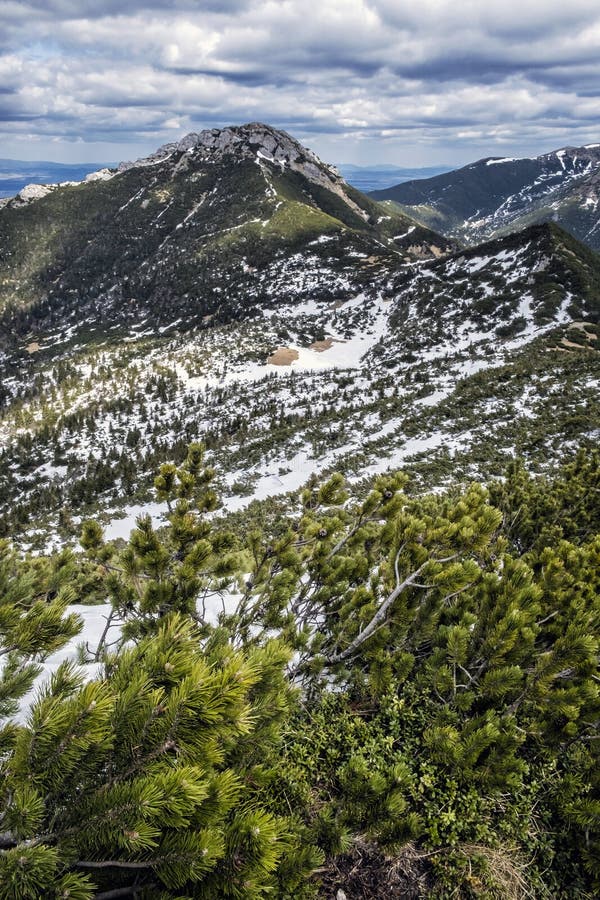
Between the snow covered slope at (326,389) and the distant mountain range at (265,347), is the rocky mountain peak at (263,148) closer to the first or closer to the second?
the distant mountain range at (265,347)

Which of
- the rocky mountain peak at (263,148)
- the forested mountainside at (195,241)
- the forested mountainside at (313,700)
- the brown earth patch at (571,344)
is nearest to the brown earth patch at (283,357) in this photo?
the forested mountainside at (195,241)

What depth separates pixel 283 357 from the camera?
7119 cm

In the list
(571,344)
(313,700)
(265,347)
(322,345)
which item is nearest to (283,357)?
(265,347)

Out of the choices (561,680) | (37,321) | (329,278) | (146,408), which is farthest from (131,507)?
(37,321)

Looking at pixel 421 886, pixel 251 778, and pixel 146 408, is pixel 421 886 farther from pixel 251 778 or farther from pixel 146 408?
pixel 146 408

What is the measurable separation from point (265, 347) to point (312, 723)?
74223mm

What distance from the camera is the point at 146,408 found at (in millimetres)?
64625

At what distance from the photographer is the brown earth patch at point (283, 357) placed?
6938cm

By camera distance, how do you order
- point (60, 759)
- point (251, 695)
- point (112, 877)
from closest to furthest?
point (60, 759)
point (112, 877)
point (251, 695)

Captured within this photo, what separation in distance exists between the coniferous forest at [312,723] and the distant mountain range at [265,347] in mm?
15823

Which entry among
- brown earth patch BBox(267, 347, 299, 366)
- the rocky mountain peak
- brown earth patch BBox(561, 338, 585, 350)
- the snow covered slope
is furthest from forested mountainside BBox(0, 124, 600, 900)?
the rocky mountain peak

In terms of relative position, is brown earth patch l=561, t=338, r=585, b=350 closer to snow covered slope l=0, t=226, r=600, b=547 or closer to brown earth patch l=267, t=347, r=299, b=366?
snow covered slope l=0, t=226, r=600, b=547

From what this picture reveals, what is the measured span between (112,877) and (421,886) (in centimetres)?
216

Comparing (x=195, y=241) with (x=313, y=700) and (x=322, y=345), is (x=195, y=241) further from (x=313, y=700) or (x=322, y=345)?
(x=313, y=700)
